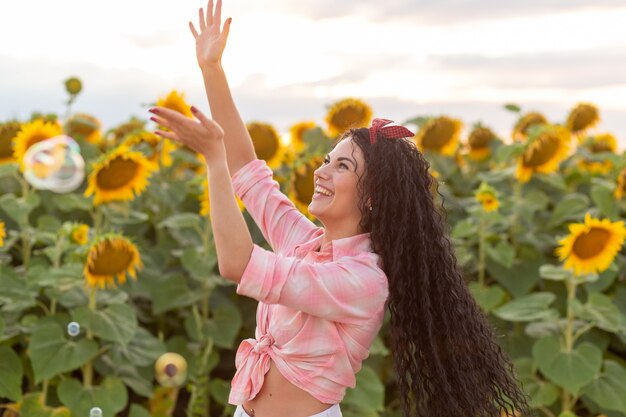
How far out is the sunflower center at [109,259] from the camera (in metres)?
3.12

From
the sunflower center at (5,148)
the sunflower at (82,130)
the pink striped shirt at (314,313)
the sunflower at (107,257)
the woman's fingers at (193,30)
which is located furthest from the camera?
the sunflower at (82,130)

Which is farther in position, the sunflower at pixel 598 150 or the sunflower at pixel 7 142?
the sunflower at pixel 598 150

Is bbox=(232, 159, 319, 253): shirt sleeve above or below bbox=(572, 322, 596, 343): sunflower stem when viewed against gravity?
above

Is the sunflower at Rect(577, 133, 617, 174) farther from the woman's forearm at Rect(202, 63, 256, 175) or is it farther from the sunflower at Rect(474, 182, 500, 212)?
the woman's forearm at Rect(202, 63, 256, 175)

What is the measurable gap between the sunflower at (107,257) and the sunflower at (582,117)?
305 cm

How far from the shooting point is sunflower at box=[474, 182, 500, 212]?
3.81 m

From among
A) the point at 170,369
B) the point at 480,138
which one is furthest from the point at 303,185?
the point at 480,138

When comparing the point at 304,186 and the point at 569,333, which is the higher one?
the point at 304,186

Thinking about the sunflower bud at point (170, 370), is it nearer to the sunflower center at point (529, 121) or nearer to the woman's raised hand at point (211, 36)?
the woman's raised hand at point (211, 36)

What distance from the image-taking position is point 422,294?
7.06 ft

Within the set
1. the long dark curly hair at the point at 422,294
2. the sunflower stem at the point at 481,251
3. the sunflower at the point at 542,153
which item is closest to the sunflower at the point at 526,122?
the sunflower at the point at 542,153

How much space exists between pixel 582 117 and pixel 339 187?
3.62 m

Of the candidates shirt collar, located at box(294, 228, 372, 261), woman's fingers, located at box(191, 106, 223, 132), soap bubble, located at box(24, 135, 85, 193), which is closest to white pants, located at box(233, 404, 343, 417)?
shirt collar, located at box(294, 228, 372, 261)

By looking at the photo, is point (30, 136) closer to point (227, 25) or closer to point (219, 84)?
point (219, 84)
